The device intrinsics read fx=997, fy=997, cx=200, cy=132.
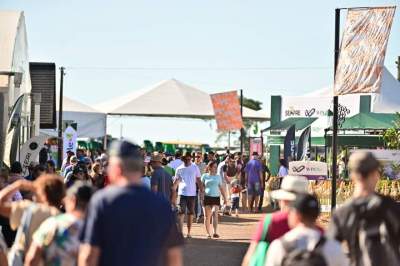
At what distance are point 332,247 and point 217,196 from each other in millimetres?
12914

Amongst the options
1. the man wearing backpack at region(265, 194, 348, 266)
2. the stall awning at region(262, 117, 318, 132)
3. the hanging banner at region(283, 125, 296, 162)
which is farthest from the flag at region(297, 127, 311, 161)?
the man wearing backpack at region(265, 194, 348, 266)

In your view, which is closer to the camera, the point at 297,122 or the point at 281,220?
the point at 281,220

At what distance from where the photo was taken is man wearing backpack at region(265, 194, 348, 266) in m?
6.27

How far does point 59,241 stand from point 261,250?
1473 mm

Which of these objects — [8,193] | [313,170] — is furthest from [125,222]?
[313,170]

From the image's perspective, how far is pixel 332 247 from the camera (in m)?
6.43

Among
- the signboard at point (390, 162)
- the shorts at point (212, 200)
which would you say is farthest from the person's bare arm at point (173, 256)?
the signboard at point (390, 162)

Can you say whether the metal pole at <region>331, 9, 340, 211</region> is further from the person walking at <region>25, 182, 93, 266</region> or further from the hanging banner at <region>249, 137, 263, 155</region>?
the hanging banner at <region>249, 137, 263, 155</region>

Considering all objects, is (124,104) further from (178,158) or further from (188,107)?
(178,158)

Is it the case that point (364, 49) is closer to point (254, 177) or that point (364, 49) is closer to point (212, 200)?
point (212, 200)

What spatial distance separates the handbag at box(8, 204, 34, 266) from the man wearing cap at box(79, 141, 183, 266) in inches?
62.7

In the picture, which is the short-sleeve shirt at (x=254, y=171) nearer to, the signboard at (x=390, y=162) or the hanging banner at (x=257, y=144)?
the signboard at (x=390, y=162)

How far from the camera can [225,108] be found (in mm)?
40188

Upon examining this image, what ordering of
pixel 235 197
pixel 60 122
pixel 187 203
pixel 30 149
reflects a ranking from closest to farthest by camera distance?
pixel 187 203 → pixel 30 149 → pixel 235 197 → pixel 60 122
